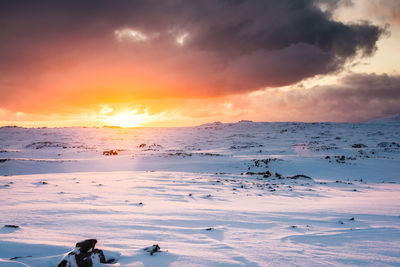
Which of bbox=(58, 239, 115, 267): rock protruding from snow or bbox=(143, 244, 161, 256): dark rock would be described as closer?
bbox=(58, 239, 115, 267): rock protruding from snow

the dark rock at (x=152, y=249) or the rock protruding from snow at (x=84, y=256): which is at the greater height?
the rock protruding from snow at (x=84, y=256)

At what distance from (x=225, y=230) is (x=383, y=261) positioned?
80.5 inches

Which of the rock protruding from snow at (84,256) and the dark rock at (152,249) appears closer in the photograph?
the rock protruding from snow at (84,256)

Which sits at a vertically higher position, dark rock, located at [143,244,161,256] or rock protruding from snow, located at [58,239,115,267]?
rock protruding from snow, located at [58,239,115,267]

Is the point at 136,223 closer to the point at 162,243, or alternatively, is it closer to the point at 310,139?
the point at 162,243

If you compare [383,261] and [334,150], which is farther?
[334,150]

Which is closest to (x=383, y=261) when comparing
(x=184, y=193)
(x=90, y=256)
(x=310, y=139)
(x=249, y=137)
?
(x=90, y=256)

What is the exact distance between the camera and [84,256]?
8.55 ft

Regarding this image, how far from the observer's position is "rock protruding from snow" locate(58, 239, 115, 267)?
99.2 inches

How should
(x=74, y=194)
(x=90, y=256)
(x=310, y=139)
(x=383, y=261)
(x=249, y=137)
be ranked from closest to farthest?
(x=90, y=256) < (x=383, y=261) < (x=74, y=194) < (x=310, y=139) < (x=249, y=137)

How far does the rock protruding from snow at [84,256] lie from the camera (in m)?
2.52

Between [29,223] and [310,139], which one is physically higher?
[310,139]

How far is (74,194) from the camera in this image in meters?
6.91

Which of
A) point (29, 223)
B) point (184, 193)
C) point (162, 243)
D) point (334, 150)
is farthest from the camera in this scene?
point (334, 150)
